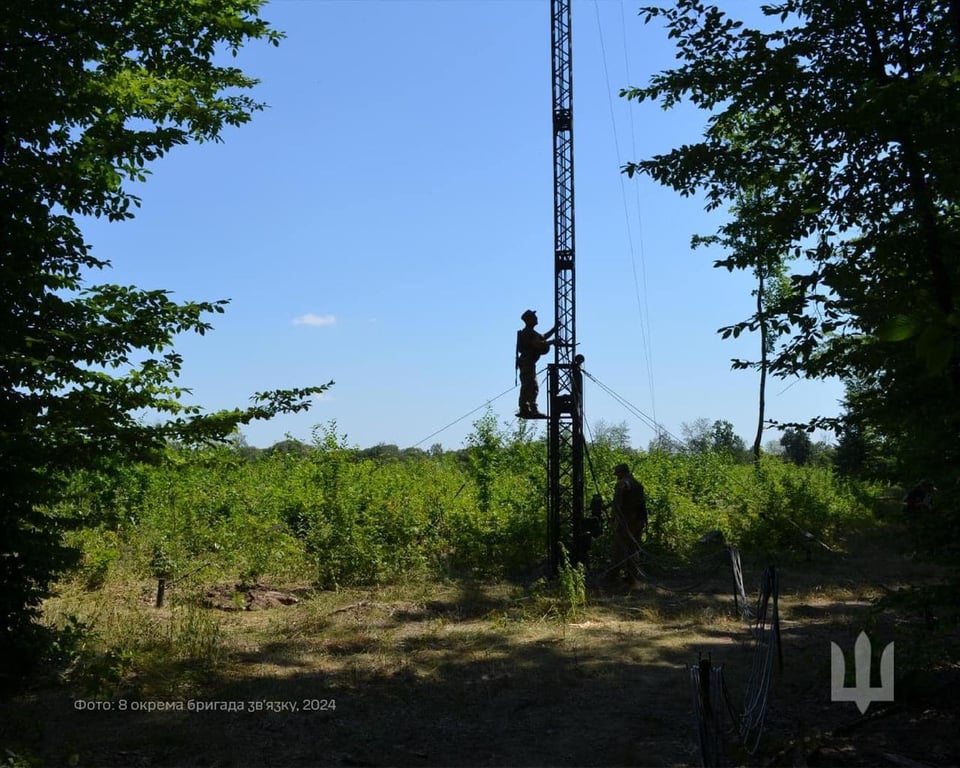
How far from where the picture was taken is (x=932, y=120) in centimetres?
649

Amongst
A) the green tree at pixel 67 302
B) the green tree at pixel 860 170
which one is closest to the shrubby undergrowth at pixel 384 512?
the green tree at pixel 67 302

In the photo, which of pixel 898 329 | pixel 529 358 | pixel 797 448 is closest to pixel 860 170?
pixel 898 329

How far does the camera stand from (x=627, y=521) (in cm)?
1499

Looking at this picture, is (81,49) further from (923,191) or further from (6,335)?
(923,191)

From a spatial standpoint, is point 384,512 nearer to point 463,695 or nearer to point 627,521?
point 627,521

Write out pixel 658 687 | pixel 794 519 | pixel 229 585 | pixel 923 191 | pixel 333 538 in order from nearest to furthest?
pixel 923 191 → pixel 658 687 → pixel 229 585 → pixel 333 538 → pixel 794 519

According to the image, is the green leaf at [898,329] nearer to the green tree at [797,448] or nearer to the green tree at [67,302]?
the green tree at [67,302]

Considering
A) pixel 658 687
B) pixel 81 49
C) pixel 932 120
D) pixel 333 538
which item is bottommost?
pixel 658 687

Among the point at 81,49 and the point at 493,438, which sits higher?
the point at 81,49

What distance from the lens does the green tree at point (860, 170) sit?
20.6 ft

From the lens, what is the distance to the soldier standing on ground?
48.9ft

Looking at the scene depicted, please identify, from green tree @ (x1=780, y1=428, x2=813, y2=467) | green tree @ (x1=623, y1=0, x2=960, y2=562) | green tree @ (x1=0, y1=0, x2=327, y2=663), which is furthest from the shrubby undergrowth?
green tree @ (x1=780, y1=428, x2=813, y2=467)

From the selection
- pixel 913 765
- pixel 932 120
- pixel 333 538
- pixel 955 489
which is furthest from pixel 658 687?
pixel 333 538

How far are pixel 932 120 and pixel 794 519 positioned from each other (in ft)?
48.9
